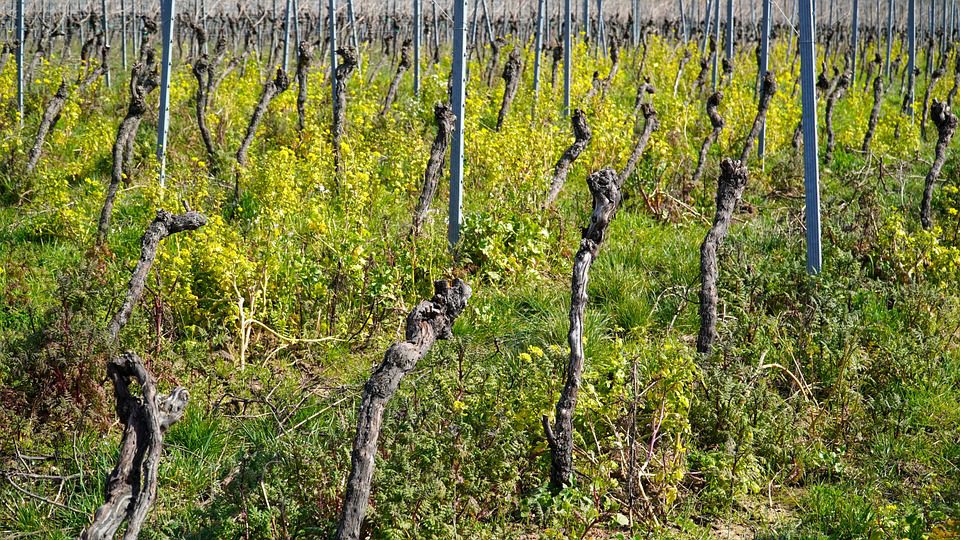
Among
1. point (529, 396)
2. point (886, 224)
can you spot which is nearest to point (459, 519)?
point (529, 396)

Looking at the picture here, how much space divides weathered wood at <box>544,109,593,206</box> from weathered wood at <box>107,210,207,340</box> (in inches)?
114

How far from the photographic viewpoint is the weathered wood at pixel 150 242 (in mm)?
4480

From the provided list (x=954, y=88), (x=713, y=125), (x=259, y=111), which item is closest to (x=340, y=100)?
(x=259, y=111)

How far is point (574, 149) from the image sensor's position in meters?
6.73

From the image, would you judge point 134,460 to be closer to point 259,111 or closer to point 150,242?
point 150,242

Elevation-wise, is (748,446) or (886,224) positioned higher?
(886,224)

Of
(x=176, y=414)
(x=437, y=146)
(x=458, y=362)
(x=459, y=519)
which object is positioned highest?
(x=437, y=146)

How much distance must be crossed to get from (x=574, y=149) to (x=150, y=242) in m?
3.19

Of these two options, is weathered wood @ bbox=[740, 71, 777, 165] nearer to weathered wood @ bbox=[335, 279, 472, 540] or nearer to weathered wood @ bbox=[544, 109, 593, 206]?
weathered wood @ bbox=[544, 109, 593, 206]

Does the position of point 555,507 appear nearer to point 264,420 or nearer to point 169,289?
point 264,420

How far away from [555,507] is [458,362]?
3.98 feet

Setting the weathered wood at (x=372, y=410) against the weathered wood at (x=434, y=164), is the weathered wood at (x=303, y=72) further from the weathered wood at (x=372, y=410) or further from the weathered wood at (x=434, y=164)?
the weathered wood at (x=372, y=410)

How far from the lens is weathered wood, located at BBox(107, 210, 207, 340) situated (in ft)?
14.7

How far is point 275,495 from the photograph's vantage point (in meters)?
3.53
